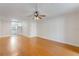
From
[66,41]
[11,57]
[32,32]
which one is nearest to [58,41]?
[66,41]

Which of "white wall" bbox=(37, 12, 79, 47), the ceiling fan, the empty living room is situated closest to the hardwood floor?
the empty living room

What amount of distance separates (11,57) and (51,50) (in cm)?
68

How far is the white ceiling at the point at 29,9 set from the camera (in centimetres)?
185

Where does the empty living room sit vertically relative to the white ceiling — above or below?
below

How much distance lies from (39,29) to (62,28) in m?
0.39

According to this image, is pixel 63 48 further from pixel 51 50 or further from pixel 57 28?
pixel 57 28

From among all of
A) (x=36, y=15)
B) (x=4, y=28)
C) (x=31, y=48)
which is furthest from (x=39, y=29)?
(x=4, y=28)

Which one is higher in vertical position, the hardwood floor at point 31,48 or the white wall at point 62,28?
the white wall at point 62,28

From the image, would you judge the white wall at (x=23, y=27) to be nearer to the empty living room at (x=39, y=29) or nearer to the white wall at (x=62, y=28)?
the empty living room at (x=39, y=29)

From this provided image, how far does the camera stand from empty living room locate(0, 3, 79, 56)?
183 centimetres

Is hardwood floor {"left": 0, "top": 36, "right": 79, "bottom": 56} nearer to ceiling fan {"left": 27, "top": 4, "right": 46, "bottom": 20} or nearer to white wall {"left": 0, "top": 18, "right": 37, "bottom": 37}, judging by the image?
white wall {"left": 0, "top": 18, "right": 37, "bottom": 37}

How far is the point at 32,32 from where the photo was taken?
189 cm

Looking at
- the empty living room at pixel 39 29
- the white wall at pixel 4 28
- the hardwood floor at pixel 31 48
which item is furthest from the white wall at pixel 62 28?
the white wall at pixel 4 28

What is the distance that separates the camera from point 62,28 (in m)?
1.89
